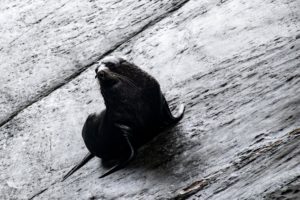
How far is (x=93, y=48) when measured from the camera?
12.7 feet

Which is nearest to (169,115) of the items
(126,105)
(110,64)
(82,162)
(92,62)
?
(126,105)

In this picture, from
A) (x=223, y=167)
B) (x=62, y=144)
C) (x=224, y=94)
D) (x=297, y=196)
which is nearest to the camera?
(x=297, y=196)

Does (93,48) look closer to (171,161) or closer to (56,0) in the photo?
(56,0)

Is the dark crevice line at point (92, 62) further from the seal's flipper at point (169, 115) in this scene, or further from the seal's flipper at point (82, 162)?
the seal's flipper at point (169, 115)

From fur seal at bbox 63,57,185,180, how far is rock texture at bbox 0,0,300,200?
0.32 ft

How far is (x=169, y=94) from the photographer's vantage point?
2922 millimetres

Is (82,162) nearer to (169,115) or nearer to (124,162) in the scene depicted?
(124,162)

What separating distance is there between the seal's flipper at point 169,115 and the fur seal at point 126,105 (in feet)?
0.04

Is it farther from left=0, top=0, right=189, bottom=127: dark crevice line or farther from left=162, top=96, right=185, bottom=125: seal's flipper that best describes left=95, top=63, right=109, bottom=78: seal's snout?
left=0, top=0, right=189, bottom=127: dark crevice line

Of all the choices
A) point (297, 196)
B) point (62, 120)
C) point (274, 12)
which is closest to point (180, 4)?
point (274, 12)

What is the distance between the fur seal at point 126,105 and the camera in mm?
2326

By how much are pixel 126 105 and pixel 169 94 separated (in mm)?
622

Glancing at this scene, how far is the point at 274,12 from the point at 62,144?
1.32m

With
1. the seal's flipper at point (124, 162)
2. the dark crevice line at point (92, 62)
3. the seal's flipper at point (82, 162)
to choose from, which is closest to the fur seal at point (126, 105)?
the seal's flipper at point (124, 162)
